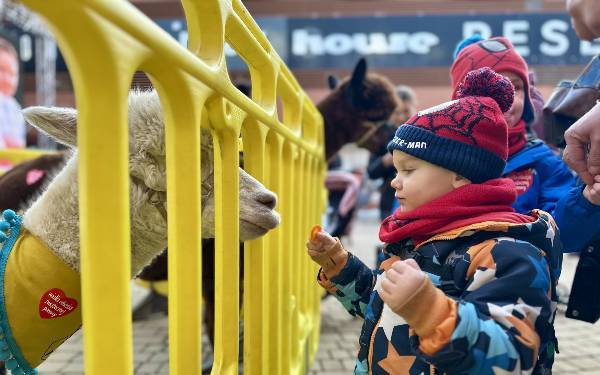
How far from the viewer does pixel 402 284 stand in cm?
90

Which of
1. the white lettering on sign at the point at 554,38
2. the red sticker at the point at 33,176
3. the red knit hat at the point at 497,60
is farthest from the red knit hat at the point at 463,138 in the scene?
the white lettering on sign at the point at 554,38

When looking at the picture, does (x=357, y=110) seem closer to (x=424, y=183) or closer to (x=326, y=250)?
(x=326, y=250)

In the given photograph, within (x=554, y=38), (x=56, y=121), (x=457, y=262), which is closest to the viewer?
(x=457, y=262)

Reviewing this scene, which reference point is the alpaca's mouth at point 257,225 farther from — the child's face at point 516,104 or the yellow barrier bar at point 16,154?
the yellow barrier bar at point 16,154

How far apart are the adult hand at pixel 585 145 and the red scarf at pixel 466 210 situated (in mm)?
370

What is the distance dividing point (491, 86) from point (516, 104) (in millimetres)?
577

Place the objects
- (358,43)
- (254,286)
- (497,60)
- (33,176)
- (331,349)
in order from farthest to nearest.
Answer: (358,43) < (331,349) < (33,176) < (497,60) < (254,286)

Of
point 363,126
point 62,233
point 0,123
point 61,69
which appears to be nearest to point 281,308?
point 62,233

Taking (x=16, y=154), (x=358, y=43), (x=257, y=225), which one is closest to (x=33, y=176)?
(x=16, y=154)

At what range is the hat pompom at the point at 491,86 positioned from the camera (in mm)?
1273

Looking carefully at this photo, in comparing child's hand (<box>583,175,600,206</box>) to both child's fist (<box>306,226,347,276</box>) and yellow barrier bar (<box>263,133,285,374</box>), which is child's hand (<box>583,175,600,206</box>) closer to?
child's fist (<box>306,226,347,276</box>)

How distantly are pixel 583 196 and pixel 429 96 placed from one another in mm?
11022

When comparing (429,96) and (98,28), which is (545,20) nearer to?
(429,96)

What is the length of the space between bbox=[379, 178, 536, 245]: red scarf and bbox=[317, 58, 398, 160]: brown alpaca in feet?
9.59
